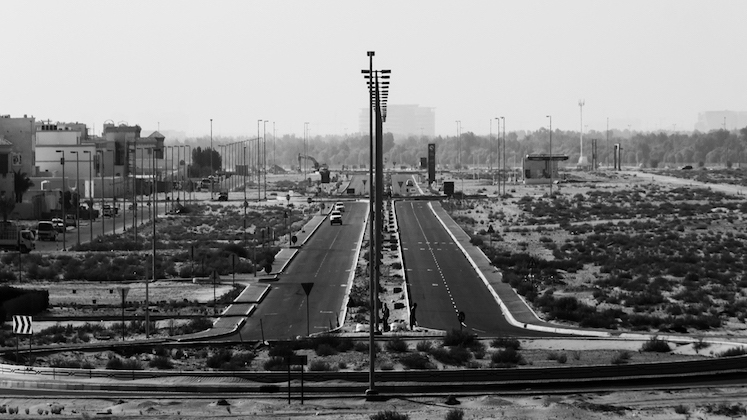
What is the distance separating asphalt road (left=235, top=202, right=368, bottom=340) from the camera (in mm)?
39125

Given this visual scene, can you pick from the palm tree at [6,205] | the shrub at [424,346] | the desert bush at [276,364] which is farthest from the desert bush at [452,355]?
the palm tree at [6,205]

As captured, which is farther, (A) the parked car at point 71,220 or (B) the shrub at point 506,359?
(A) the parked car at point 71,220

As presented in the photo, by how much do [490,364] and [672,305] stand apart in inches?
596

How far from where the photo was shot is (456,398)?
2638cm

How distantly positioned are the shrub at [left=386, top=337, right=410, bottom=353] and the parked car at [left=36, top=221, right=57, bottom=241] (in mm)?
46377

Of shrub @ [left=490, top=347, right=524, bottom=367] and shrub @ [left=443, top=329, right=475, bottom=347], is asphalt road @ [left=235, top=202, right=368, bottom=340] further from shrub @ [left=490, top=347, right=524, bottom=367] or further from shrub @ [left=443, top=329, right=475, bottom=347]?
shrub @ [left=490, top=347, right=524, bottom=367]

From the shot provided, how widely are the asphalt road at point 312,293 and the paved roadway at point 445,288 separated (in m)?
3.08

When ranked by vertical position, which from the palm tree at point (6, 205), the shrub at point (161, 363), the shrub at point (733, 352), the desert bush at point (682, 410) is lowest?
the shrub at point (161, 363)

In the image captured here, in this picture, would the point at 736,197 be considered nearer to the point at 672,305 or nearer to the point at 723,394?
the point at 672,305

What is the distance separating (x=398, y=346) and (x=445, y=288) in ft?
52.5

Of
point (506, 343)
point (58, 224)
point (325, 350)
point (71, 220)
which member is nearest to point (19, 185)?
point (71, 220)

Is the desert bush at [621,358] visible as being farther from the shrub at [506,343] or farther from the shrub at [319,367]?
the shrub at [319,367]

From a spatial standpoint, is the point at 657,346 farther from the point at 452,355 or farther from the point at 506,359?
the point at 452,355

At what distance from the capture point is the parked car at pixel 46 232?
75.4 metres
